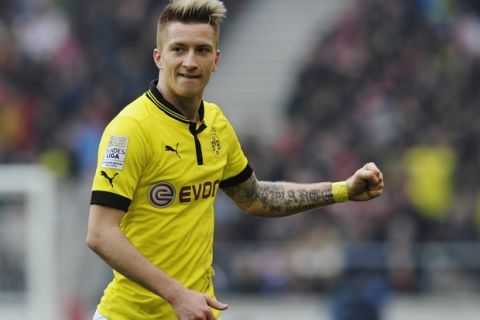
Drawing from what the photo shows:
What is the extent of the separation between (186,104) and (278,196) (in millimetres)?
882

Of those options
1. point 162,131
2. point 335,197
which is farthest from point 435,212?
point 162,131

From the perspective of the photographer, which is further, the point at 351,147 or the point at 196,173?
the point at 351,147

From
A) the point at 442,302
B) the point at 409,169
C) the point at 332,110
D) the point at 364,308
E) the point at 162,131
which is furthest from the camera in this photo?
the point at 332,110

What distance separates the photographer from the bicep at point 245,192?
6.23 metres

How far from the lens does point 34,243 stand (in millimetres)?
13375

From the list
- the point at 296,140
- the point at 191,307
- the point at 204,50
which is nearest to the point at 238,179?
the point at 204,50

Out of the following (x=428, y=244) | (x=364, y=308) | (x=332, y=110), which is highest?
(x=332, y=110)

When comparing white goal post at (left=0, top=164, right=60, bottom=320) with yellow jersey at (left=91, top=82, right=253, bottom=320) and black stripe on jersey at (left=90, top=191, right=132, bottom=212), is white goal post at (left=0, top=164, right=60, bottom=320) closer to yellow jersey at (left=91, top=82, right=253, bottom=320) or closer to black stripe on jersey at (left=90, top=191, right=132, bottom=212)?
yellow jersey at (left=91, top=82, right=253, bottom=320)

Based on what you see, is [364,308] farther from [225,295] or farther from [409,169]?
[409,169]

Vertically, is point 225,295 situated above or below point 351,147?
below

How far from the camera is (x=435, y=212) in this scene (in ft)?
45.9

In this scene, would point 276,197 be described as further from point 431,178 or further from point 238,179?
point 431,178

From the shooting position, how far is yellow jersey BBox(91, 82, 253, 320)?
17.3 ft

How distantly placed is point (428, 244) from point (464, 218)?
54cm
